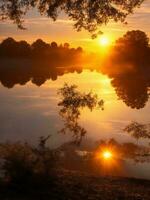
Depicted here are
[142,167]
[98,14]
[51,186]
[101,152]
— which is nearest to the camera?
[51,186]

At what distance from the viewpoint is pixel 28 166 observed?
17.1 meters

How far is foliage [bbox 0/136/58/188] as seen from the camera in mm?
16875

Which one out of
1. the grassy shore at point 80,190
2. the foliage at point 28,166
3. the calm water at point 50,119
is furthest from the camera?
the calm water at point 50,119

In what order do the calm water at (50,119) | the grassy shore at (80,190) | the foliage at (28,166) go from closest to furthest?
the grassy shore at (80,190) → the foliage at (28,166) → the calm water at (50,119)

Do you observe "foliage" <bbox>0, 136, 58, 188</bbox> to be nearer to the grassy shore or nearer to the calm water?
the grassy shore

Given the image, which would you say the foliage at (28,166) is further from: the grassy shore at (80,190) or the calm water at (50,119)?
the calm water at (50,119)

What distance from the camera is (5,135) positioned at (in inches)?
1382

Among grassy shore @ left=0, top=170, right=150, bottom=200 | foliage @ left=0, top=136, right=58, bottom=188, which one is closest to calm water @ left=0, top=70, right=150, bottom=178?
grassy shore @ left=0, top=170, right=150, bottom=200

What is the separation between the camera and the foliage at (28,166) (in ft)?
55.4

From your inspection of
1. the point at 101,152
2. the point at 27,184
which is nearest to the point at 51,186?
the point at 27,184

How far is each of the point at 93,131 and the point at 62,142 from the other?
6835mm

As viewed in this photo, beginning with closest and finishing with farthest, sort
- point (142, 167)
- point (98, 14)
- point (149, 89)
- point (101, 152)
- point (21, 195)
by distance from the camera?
point (21, 195)
point (98, 14)
point (142, 167)
point (101, 152)
point (149, 89)

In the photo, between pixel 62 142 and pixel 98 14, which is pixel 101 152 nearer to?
pixel 62 142

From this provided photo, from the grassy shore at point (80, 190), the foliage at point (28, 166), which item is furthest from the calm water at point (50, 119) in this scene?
the foliage at point (28, 166)
